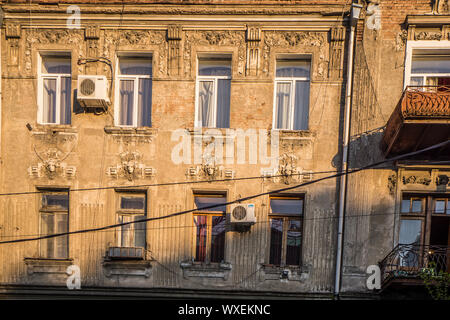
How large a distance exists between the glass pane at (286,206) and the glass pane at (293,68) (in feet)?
9.58

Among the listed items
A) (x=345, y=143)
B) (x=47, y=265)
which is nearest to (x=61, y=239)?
(x=47, y=265)

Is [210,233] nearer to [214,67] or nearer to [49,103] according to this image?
[214,67]

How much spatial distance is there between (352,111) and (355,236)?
108 inches

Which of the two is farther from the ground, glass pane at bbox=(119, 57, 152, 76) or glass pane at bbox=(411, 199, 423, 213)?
glass pane at bbox=(119, 57, 152, 76)

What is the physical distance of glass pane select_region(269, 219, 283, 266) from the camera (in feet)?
31.3

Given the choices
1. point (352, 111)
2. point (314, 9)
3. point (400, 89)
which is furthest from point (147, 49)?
point (400, 89)

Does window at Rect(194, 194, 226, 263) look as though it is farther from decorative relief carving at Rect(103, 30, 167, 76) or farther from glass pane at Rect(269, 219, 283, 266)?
decorative relief carving at Rect(103, 30, 167, 76)

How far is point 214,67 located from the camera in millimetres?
9977

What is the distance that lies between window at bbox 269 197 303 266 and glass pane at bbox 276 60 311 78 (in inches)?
114

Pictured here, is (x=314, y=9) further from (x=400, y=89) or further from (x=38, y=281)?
(x=38, y=281)

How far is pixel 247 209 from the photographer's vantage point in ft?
30.2

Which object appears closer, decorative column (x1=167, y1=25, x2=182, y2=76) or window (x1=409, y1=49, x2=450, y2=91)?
window (x1=409, y1=49, x2=450, y2=91)

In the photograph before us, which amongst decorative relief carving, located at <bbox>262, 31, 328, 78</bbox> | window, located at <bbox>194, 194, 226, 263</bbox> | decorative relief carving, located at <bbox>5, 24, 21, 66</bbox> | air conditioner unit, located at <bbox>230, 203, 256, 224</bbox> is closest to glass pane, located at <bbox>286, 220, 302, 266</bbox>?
air conditioner unit, located at <bbox>230, 203, 256, 224</bbox>

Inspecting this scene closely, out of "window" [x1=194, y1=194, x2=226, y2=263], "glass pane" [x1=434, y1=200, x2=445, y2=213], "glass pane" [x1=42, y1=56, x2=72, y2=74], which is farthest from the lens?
"glass pane" [x1=42, y1=56, x2=72, y2=74]
